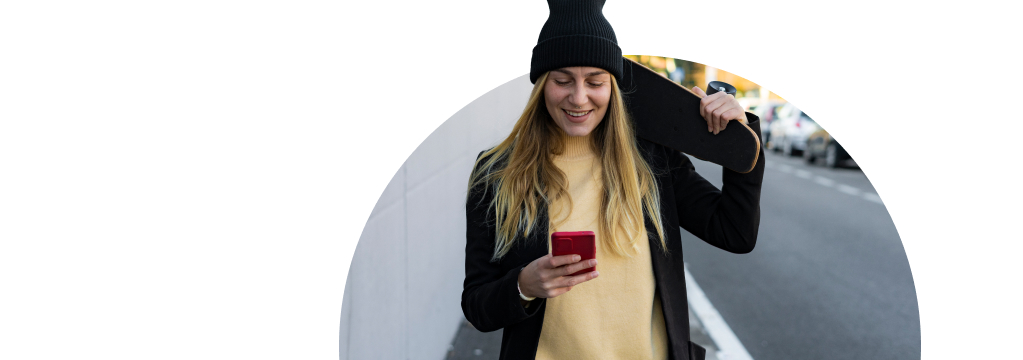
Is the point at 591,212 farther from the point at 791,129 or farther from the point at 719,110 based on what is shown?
the point at 791,129

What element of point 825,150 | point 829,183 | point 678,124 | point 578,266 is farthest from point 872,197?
point 578,266

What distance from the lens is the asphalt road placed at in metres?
4.50

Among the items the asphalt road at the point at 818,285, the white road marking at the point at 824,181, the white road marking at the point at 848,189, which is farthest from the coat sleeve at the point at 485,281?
the white road marking at the point at 824,181

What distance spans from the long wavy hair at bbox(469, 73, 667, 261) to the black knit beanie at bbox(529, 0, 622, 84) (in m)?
0.07

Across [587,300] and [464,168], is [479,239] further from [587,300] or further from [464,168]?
[464,168]

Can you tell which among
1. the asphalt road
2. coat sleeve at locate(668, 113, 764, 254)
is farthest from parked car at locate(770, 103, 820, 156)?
coat sleeve at locate(668, 113, 764, 254)

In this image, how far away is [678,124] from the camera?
2.13 meters

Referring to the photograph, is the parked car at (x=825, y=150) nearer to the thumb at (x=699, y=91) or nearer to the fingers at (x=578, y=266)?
the thumb at (x=699, y=91)

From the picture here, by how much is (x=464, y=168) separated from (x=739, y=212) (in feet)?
10.2

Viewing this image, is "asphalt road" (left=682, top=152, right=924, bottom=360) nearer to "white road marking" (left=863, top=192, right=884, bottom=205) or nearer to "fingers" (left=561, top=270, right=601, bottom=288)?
"white road marking" (left=863, top=192, right=884, bottom=205)

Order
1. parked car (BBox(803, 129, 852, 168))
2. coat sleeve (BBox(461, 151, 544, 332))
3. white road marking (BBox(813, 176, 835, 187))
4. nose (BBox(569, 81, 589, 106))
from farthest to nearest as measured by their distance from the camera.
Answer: parked car (BBox(803, 129, 852, 168)), white road marking (BBox(813, 176, 835, 187)), nose (BBox(569, 81, 589, 106)), coat sleeve (BBox(461, 151, 544, 332))

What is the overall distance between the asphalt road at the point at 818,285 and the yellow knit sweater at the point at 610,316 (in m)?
2.75

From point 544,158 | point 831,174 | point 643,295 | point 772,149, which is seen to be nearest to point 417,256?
point 544,158

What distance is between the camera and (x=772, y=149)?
815 inches
